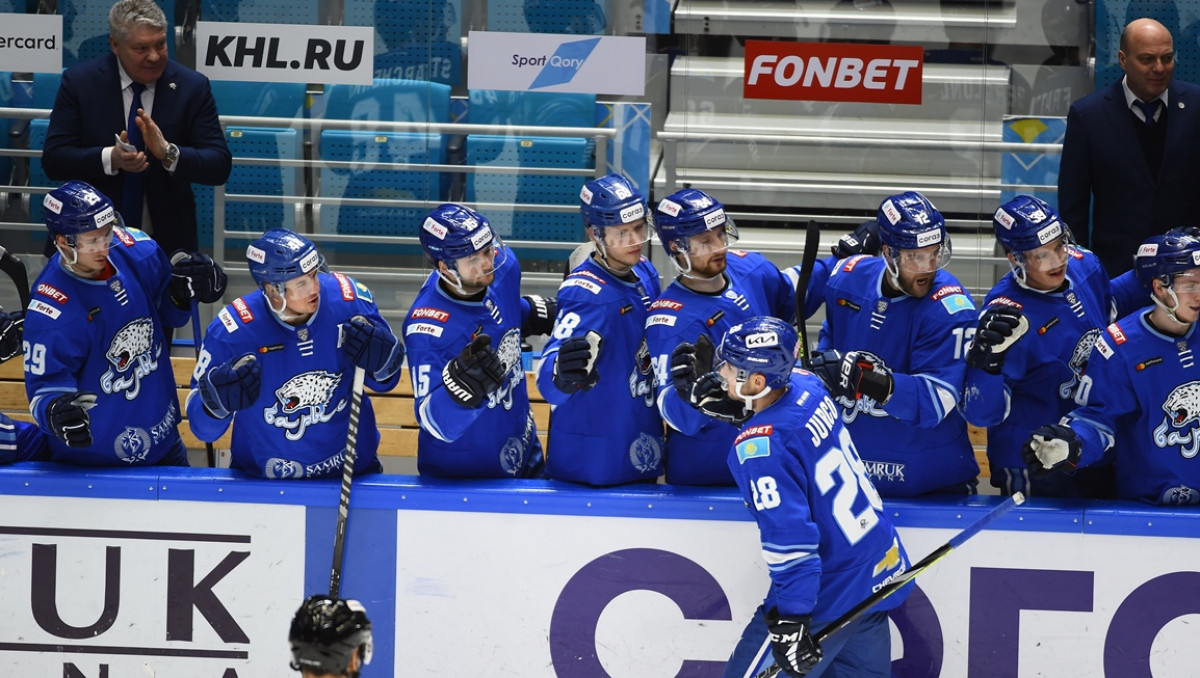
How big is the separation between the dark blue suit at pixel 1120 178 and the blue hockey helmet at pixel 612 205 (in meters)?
1.93

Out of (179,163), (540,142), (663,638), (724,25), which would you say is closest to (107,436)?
(179,163)

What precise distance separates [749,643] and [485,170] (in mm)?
4169

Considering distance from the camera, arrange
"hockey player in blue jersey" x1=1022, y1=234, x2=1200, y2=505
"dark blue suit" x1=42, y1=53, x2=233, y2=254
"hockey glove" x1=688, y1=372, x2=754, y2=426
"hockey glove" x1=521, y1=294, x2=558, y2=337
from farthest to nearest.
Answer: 1. "dark blue suit" x1=42, y1=53, x2=233, y2=254
2. "hockey glove" x1=521, y1=294, x2=558, y2=337
3. "hockey player in blue jersey" x1=1022, y1=234, x2=1200, y2=505
4. "hockey glove" x1=688, y1=372, x2=754, y2=426

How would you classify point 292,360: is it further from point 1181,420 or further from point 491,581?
point 1181,420

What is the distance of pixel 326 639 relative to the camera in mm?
2951

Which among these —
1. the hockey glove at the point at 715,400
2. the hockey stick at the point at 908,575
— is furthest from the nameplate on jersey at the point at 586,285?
the hockey stick at the point at 908,575

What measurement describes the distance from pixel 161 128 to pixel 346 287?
1.48m

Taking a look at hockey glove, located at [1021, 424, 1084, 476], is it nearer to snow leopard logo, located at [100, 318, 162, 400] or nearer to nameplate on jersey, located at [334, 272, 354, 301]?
nameplate on jersey, located at [334, 272, 354, 301]

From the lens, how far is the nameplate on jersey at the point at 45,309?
4453 millimetres

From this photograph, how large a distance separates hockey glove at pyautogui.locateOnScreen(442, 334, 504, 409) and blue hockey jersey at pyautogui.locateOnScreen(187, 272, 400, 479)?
1.33 ft

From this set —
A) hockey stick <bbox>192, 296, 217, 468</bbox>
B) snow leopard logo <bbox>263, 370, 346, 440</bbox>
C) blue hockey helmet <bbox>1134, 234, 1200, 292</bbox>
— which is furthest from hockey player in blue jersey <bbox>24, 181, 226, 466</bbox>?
blue hockey helmet <bbox>1134, 234, 1200, 292</bbox>

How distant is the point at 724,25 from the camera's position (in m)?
7.45

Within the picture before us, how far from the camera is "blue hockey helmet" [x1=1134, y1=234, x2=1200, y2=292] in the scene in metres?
4.12

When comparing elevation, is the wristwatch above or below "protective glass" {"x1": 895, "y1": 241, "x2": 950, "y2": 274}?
below
